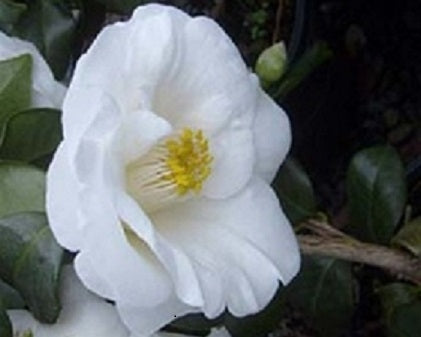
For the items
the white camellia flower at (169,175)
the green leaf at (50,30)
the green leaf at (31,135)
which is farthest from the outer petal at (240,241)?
the green leaf at (50,30)

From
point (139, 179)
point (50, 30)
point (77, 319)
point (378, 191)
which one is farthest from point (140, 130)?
point (378, 191)

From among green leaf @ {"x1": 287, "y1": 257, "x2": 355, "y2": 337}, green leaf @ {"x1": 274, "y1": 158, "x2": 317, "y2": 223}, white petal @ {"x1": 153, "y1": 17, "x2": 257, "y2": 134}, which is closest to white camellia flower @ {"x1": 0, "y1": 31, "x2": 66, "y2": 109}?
white petal @ {"x1": 153, "y1": 17, "x2": 257, "y2": 134}

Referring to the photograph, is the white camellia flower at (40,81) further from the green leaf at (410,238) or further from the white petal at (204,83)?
the green leaf at (410,238)

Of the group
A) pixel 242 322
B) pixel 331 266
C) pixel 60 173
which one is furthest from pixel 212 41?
pixel 331 266

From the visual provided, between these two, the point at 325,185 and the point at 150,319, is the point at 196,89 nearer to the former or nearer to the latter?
the point at 150,319

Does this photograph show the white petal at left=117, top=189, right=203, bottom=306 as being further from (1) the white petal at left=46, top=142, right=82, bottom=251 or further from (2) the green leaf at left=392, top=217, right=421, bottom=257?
(2) the green leaf at left=392, top=217, right=421, bottom=257

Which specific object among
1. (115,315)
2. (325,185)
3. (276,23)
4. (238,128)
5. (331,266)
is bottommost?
(325,185)
